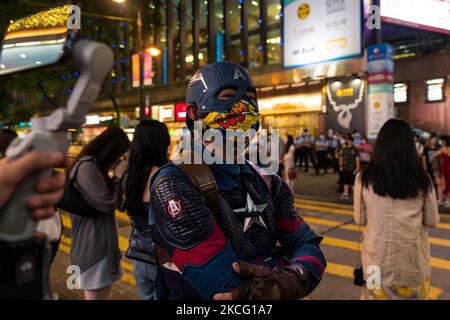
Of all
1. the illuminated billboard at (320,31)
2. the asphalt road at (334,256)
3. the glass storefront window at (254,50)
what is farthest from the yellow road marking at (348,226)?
the glass storefront window at (254,50)

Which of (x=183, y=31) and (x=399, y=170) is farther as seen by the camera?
(x=183, y=31)

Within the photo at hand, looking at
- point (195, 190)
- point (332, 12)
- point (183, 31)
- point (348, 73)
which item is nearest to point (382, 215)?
point (195, 190)

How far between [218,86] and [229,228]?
0.68 metres

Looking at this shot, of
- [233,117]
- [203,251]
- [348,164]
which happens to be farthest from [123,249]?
[348,164]

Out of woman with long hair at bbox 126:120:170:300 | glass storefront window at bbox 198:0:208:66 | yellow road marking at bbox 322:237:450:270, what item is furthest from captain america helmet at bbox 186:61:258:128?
glass storefront window at bbox 198:0:208:66

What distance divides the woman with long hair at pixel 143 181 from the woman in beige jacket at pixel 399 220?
186 centimetres

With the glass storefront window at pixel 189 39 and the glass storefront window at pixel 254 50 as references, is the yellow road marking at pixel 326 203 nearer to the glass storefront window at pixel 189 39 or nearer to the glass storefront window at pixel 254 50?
the glass storefront window at pixel 254 50

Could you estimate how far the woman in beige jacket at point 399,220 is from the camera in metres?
3.09

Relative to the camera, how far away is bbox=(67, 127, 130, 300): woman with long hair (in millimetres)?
3301

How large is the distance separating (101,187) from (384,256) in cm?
243

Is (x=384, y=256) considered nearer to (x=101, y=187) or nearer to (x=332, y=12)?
(x=101, y=187)

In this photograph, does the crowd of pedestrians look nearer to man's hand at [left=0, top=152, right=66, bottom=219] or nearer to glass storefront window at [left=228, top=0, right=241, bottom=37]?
man's hand at [left=0, top=152, right=66, bottom=219]

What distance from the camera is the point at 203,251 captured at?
150 cm
